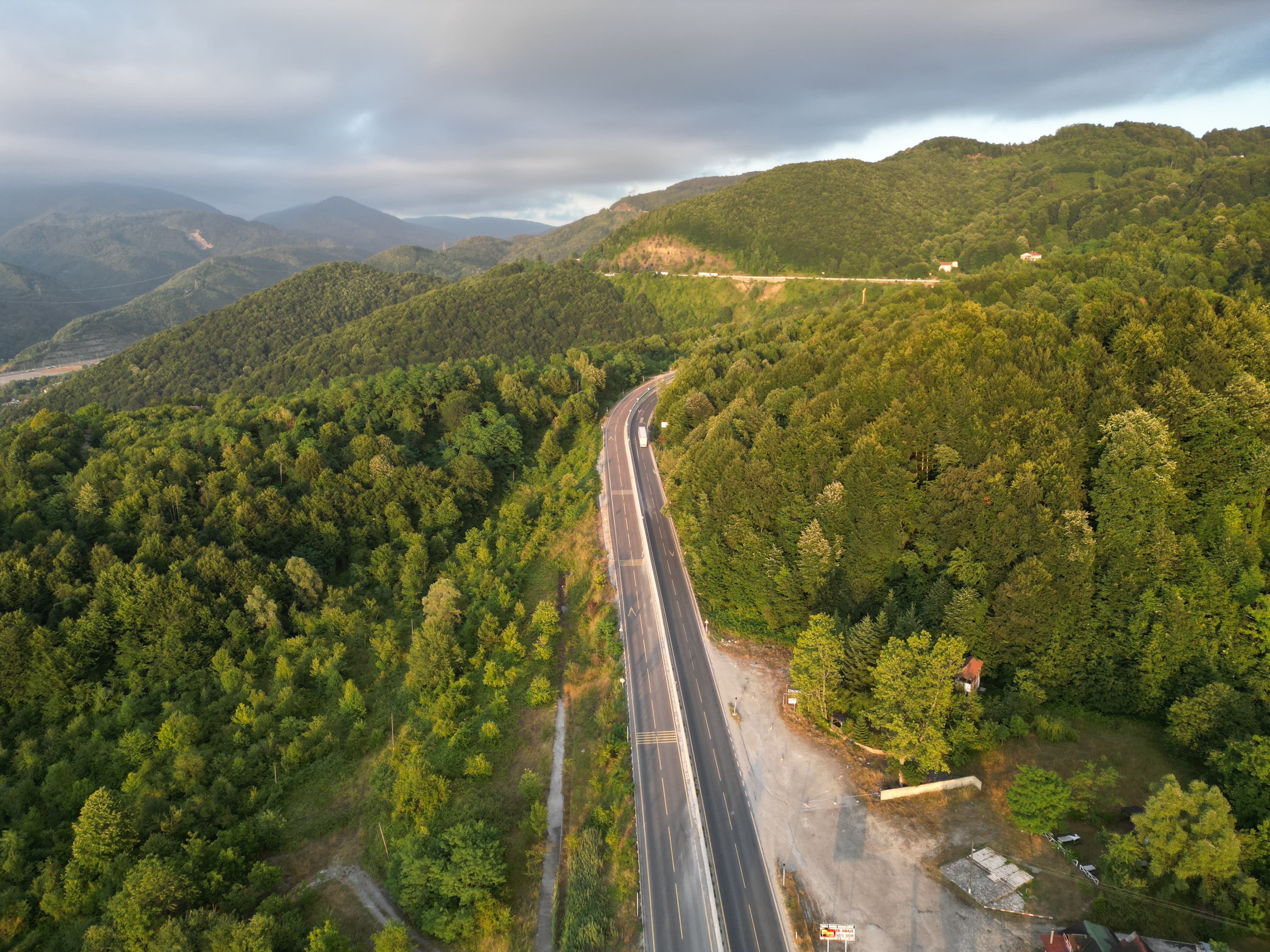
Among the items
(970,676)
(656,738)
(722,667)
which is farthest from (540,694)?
(970,676)

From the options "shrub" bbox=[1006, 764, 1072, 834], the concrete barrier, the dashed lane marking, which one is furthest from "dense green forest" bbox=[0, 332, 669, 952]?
"shrub" bbox=[1006, 764, 1072, 834]

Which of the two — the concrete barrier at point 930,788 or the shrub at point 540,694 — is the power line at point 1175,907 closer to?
the concrete barrier at point 930,788

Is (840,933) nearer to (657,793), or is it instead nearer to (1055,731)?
(657,793)

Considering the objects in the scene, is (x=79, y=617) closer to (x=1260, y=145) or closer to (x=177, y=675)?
(x=177, y=675)

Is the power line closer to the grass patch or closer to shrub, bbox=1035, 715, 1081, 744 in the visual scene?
shrub, bbox=1035, 715, 1081, 744

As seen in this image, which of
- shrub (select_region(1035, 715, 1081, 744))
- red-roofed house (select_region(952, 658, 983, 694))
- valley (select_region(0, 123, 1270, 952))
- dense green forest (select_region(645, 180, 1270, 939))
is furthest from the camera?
red-roofed house (select_region(952, 658, 983, 694))

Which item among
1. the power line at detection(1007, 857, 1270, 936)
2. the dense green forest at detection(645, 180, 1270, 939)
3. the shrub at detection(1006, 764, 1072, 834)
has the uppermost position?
the dense green forest at detection(645, 180, 1270, 939)
